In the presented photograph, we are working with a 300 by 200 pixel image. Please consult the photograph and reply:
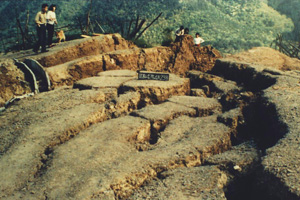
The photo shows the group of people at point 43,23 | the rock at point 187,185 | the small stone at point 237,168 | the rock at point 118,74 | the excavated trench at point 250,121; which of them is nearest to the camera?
the rock at point 187,185

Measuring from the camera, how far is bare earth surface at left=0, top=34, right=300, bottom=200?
6.44ft

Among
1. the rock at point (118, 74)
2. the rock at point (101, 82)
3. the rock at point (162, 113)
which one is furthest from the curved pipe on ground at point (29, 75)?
the rock at point (162, 113)

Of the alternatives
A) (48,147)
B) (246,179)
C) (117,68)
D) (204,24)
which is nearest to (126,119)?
(48,147)

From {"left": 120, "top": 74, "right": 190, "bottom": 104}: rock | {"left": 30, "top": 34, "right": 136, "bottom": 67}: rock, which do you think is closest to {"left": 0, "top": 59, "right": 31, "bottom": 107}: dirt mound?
{"left": 30, "top": 34, "right": 136, "bottom": 67}: rock

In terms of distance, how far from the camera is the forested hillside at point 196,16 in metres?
19.3

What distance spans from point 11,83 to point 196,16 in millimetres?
19431

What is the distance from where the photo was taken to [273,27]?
74.6ft

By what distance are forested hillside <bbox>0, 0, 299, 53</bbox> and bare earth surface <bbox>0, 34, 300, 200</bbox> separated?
14198 mm

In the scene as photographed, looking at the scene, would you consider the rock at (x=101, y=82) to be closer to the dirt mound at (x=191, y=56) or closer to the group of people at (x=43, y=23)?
the group of people at (x=43, y=23)

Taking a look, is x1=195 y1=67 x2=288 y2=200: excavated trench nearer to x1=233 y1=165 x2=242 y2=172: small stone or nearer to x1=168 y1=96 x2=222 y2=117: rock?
x1=233 y1=165 x2=242 y2=172: small stone

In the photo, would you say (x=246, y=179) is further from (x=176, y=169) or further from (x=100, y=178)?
(x=100, y=178)

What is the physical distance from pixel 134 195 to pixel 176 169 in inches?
17.3

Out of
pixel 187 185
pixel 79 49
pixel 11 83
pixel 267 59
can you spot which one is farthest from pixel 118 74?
pixel 267 59

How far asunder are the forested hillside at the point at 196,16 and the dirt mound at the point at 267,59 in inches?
470
